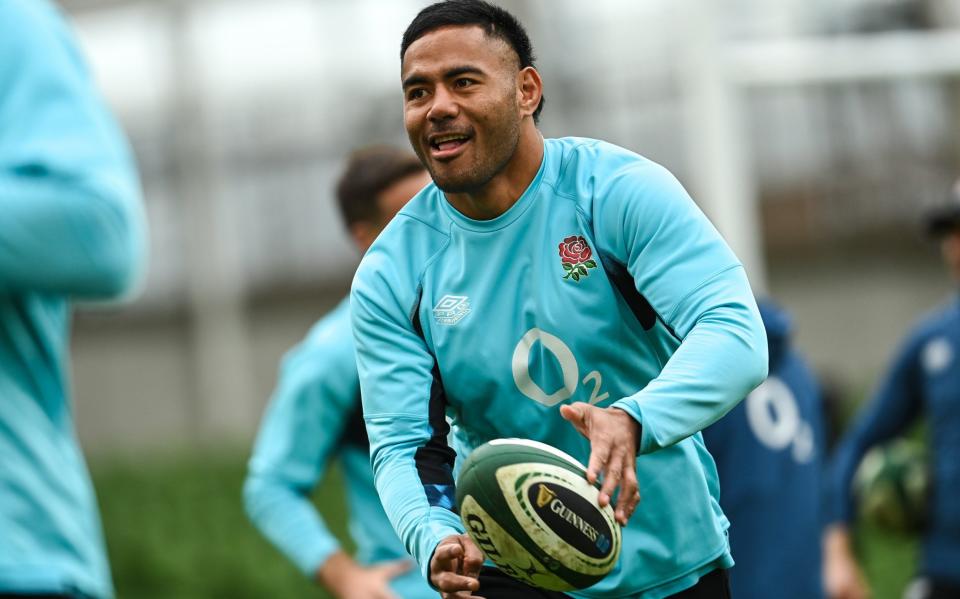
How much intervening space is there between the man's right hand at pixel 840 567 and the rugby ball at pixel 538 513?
14.0 feet

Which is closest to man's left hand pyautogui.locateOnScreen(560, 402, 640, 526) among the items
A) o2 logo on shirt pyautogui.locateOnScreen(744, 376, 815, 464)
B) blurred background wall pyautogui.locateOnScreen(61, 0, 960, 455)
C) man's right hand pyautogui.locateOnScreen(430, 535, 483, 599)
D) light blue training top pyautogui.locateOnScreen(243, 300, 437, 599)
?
man's right hand pyautogui.locateOnScreen(430, 535, 483, 599)

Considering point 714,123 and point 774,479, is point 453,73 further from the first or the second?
point 714,123

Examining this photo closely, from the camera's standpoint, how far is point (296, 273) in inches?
837

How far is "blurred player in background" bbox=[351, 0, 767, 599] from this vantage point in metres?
3.36

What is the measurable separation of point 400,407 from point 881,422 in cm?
466

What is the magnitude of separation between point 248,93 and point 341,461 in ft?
49.8

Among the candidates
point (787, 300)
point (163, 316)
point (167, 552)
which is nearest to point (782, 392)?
point (167, 552)

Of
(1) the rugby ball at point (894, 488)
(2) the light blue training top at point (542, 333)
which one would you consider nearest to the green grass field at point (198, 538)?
(1) the rugby ball at point (894, 488)

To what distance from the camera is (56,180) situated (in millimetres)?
2949

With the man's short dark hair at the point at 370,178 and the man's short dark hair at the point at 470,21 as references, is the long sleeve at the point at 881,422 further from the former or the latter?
the man's short dark hair at the point at 470,21

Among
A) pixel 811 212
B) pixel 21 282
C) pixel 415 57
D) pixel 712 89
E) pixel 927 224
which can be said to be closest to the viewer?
pixel 21 282

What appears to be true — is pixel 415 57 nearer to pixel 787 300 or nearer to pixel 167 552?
pixel 167 552

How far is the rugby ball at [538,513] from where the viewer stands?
2988mm

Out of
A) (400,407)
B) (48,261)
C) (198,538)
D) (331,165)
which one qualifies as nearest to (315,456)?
(400,407)
